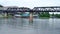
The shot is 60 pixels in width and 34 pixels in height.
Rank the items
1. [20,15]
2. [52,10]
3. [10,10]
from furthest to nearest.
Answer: [20,15] → [10,10] → [52,10]

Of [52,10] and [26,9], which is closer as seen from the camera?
[52,10]

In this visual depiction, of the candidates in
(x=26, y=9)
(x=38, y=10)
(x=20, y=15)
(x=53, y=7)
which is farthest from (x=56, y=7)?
(x=20, y=15)

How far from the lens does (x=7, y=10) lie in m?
68.7

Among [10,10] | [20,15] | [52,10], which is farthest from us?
[20,15]

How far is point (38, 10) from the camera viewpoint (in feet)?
219

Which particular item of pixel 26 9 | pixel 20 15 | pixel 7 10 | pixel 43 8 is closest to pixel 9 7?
pixel 7 10

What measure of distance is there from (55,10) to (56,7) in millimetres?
1848

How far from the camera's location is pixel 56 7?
216 feet

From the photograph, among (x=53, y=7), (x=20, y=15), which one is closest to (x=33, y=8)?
(x=53, y=7)

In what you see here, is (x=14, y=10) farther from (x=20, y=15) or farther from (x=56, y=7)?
(x=20, y=15)

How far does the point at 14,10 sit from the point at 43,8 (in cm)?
941

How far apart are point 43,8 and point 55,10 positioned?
4.41 metres

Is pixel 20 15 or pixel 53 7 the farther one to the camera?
pixel 20 15

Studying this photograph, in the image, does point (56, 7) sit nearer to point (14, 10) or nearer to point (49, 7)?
point (49, 7)
